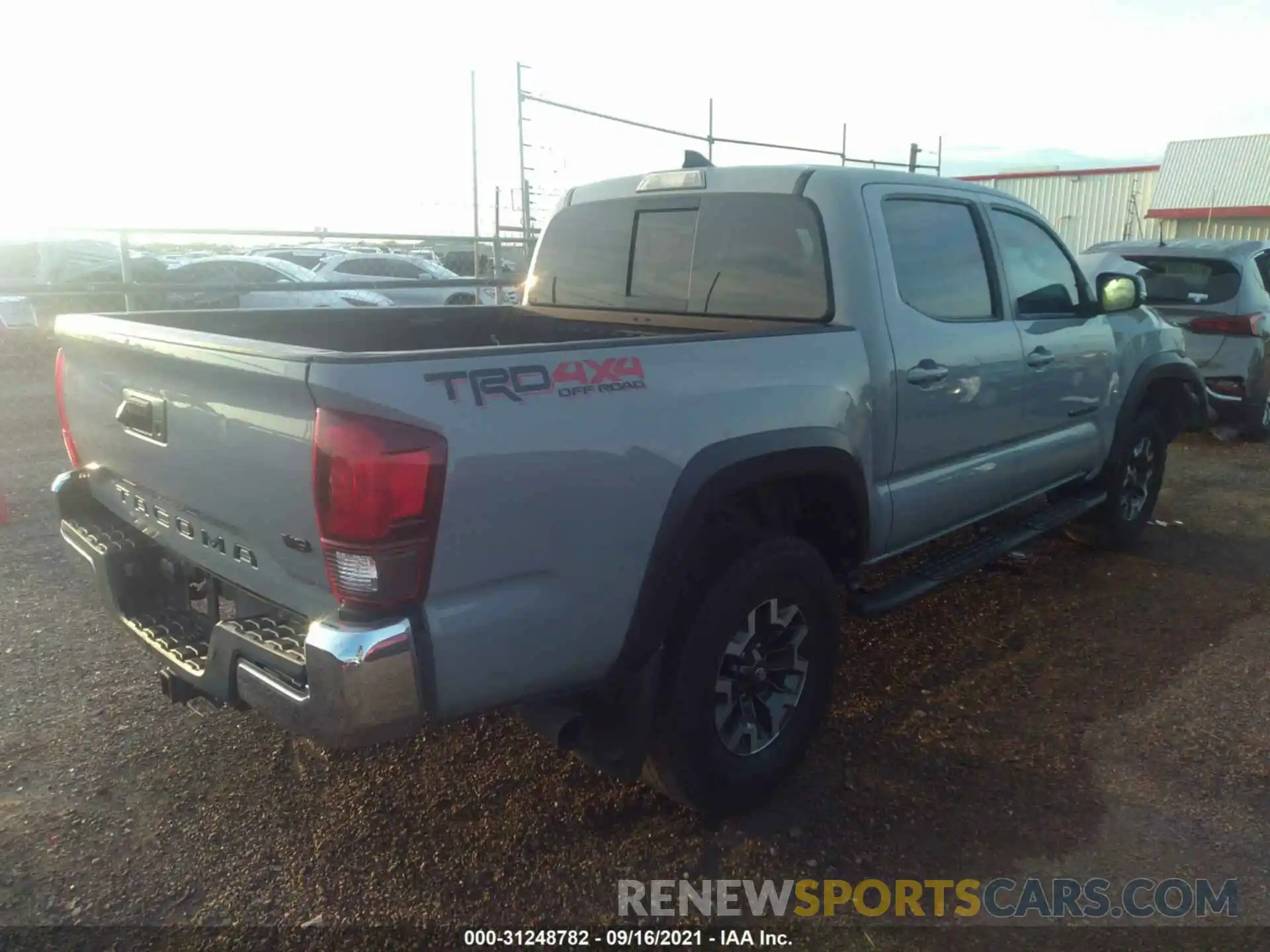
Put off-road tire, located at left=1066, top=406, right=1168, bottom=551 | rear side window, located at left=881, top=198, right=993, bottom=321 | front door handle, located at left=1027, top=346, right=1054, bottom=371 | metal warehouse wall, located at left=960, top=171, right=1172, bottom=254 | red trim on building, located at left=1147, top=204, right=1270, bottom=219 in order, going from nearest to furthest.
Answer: rear side window, located at left=881, top=198, right=993, bottom=321
front door handle, located at left=1027, top=346, right=1054, bottom=371
off-road tire, located at left=1066, top=406, right=1168, bottom=551
red trim on building, located at left=1147, top=204, right=1270, bottom=219
metal warehouse wall, located at left=960, top=171, right=1172, bottom=254

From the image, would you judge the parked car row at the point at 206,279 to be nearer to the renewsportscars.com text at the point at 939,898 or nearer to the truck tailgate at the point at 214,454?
the truck tailgate at the point at 214,454

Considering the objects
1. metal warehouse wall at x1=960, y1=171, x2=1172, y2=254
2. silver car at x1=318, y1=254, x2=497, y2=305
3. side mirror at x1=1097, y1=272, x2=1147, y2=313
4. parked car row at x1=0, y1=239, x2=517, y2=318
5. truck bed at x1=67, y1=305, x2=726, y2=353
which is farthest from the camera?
metal warehouse wall at x1=960, y1=171, x2=1172, y2=254

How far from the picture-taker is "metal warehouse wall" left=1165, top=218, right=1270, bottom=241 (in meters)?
23.4

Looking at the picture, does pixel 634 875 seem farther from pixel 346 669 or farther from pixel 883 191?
pixel 883 191

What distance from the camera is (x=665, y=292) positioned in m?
3.94

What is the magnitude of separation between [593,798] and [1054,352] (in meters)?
2.95

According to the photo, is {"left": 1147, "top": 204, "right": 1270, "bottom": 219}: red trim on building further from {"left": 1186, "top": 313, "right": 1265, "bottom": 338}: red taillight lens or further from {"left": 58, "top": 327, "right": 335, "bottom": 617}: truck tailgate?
{"left": 58, "top": 327, "right": 335, "bottom": 617}: truck tailgate

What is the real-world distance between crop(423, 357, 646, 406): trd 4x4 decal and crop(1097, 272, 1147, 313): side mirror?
3227mm

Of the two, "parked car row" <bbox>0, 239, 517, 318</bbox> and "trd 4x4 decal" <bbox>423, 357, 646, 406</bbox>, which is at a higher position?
"trd 4x4 decal" <bbox>423, 357, 646, 406</bbox>

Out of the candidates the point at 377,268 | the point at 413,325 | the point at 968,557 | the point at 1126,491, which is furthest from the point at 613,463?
the point at 377,268

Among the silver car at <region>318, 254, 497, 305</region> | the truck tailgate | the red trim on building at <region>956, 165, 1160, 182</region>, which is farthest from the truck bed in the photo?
the red trim on building at <region>956, 165, 1160, 182</region>

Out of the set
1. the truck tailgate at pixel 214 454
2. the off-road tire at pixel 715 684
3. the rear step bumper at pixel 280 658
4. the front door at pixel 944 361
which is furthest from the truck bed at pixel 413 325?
the off-road tire at pixel 715 684

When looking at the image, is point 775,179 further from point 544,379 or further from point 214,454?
point 214,454

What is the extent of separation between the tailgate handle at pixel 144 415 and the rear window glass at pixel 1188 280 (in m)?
8.26
